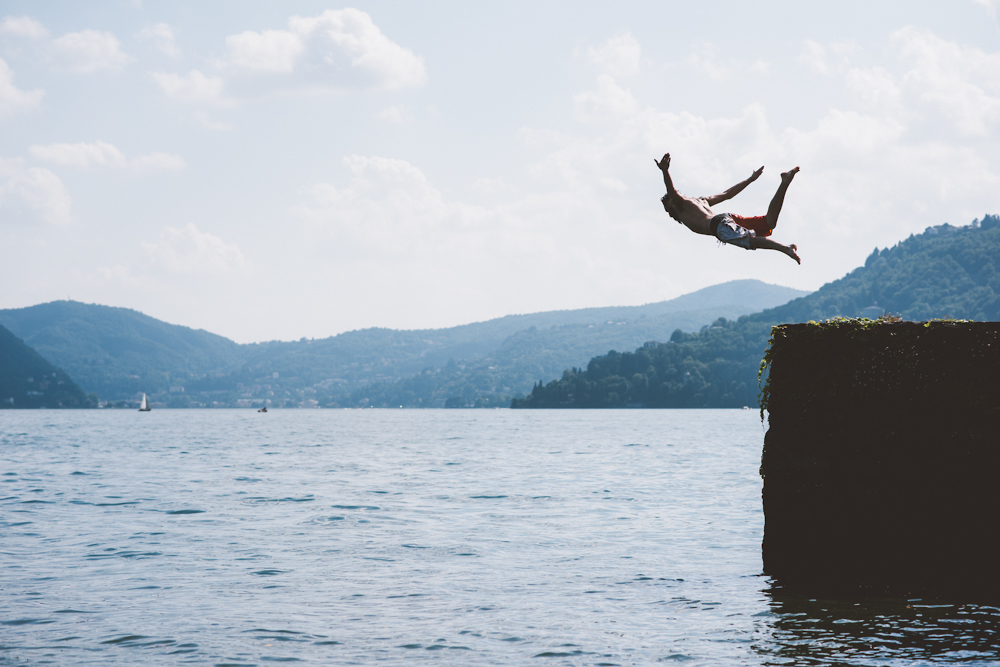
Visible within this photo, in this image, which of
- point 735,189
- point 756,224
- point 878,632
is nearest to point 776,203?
point 756,224

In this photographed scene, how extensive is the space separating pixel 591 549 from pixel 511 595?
5.04m

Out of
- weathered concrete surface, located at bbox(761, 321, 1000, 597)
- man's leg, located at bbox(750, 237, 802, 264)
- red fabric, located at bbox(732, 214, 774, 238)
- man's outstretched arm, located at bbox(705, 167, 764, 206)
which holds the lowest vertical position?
weathered concrete surface, located at bbox(761, 321, 1000, 597)

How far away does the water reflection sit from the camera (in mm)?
10164

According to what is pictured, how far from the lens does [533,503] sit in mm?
28594

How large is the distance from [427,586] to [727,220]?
A: 7.95 m

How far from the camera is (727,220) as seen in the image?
1153 cm

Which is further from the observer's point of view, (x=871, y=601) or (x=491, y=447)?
(x=491, y=447)

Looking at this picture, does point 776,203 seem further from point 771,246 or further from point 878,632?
point 878,632

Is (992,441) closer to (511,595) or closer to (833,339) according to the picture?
(833,339)

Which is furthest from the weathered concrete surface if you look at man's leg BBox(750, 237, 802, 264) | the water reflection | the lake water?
man's leg BBox(750, 237, 802, 264)

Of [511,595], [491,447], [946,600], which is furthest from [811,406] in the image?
[491,447]

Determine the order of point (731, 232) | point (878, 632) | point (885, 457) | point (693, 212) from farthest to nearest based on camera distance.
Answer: point (693, 212) < point (885, 457) < point (731, 232) < point (878, 632)

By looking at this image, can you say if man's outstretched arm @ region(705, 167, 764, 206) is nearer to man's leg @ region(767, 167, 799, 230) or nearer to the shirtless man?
the shirtless man

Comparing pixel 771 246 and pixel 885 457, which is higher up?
pixel 771 246
